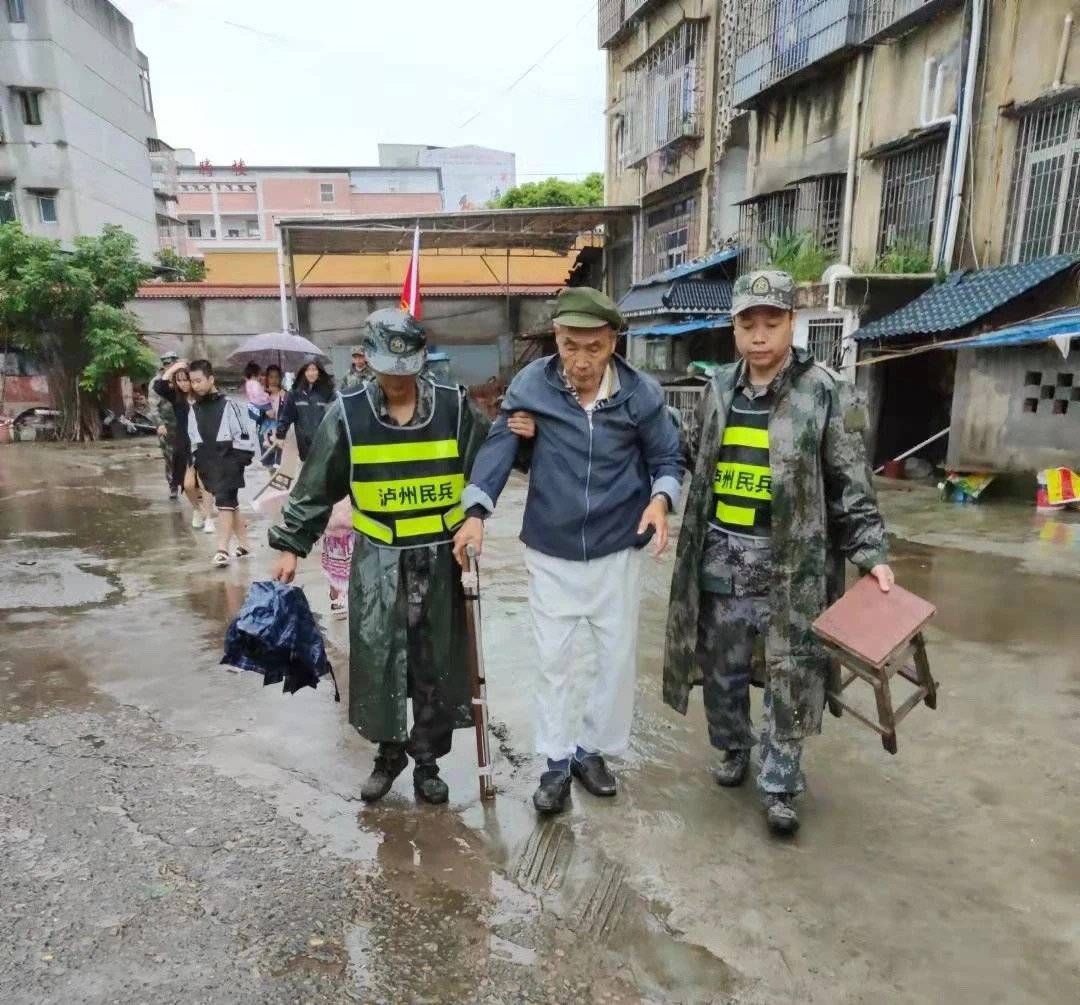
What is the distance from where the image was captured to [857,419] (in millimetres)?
2594

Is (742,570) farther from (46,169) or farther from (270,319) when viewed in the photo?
(46,169)

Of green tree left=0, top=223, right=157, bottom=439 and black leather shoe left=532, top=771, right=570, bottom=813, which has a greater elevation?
green tree left=0, top=223, right=157, bottom=439

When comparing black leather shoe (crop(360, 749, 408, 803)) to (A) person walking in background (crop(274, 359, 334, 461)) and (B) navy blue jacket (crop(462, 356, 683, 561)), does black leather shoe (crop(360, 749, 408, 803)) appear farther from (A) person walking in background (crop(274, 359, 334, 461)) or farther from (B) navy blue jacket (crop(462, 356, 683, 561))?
(A) person walking in background (crop(274, 359, 334, 461))

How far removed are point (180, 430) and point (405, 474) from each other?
19.8 ft

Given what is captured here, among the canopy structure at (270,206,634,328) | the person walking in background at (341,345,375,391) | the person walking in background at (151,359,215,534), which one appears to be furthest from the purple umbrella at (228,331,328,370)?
the canopy structure at (270,206,634,328)

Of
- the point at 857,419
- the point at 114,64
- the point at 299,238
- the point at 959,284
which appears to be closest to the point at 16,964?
the point at 857,419

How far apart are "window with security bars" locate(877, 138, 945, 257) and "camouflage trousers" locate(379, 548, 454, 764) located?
968 cm

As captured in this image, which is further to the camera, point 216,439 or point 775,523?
point 216,439

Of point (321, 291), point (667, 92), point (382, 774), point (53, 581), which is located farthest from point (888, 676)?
point (321, 291)

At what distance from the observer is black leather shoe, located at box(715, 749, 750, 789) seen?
2.98 metres

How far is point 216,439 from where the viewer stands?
20.2 ft

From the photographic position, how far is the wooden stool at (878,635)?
2352mm

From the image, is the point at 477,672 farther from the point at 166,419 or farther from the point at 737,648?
the point at 166,419

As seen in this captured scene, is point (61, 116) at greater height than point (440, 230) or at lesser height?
greater
